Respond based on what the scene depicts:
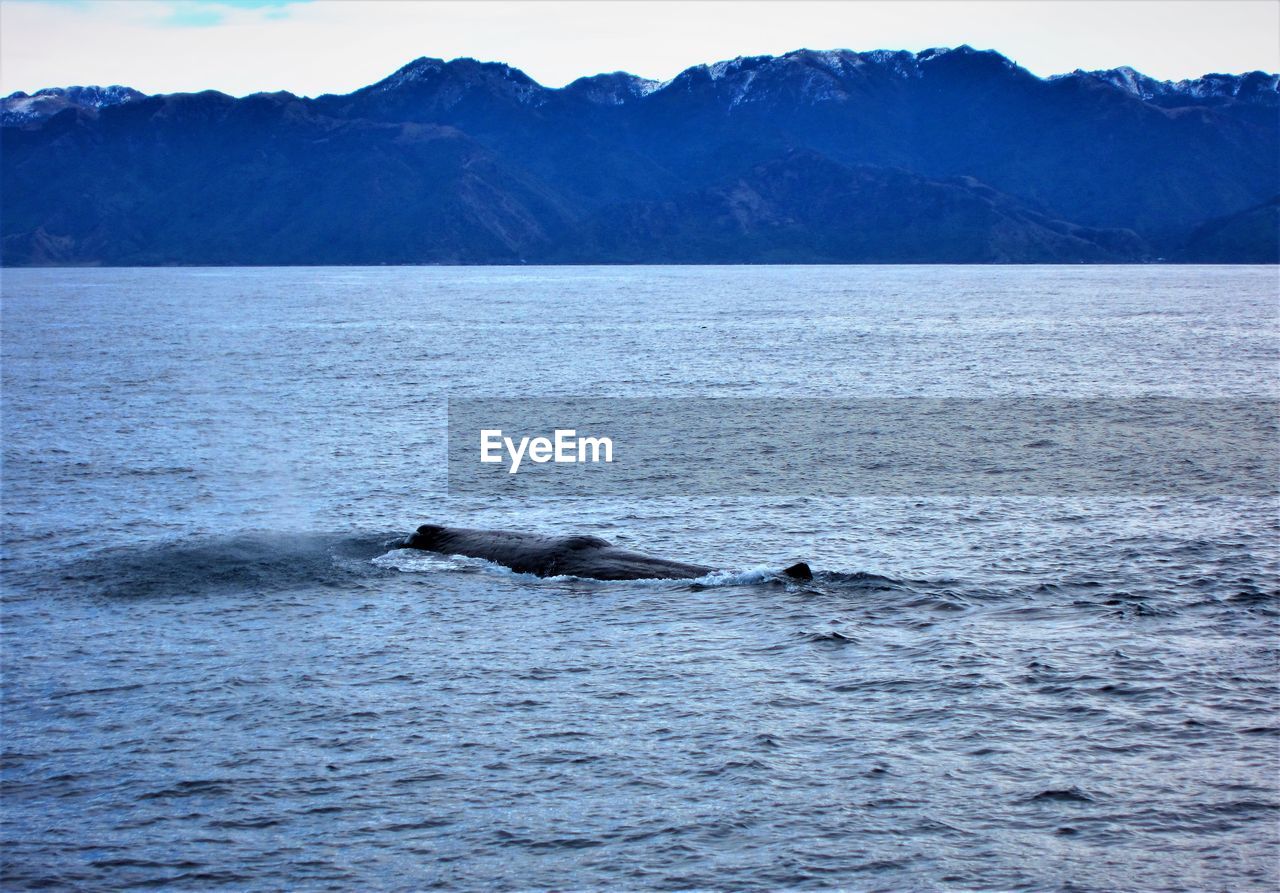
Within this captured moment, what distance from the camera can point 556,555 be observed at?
38938 mm

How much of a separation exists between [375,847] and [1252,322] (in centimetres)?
16331

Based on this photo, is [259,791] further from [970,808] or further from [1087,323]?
[1087,323]

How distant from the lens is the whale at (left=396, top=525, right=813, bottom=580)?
37781 mm

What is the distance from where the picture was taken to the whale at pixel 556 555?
37781mm

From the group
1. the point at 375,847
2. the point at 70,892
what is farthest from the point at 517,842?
the point at 70,892

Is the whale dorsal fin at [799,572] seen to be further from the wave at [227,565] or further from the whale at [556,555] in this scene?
the wave at [227,565]

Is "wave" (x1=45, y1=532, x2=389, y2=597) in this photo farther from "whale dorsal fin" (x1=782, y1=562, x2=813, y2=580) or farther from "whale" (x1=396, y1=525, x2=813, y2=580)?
"whale dorsal fin" (x1=782, y1=562, x2=813, y2=580)

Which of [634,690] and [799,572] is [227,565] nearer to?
[634,690]

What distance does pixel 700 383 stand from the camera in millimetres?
95188

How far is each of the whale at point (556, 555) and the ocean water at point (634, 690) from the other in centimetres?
93

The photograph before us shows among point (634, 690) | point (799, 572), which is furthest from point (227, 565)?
point (799, 572)

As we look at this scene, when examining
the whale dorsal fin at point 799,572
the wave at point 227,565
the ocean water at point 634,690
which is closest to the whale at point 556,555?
the whale dorsal fin at point 799,572

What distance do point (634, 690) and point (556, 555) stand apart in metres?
10.8

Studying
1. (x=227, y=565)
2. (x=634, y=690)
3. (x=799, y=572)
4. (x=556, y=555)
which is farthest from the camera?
(x=227, y=565)
